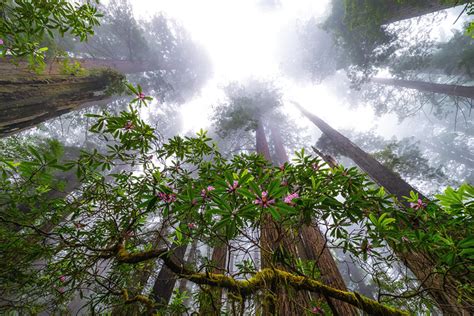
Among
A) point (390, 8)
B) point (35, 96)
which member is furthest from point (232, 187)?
point (390, 8)

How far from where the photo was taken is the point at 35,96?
3.85 metres

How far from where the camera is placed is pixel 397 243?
4.55 feet

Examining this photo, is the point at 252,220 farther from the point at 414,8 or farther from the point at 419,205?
the point at 414,8

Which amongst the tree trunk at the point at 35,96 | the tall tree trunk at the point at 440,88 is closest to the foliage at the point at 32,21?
the tree trunk at the point at 35,96

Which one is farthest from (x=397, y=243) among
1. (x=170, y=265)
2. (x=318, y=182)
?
(x=170, y=265)

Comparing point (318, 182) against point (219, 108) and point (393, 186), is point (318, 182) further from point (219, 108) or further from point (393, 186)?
point (219, 108)

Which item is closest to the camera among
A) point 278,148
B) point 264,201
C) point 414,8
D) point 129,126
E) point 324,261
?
point 264,201

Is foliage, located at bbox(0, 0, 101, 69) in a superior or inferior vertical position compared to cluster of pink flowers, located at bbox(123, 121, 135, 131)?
superior

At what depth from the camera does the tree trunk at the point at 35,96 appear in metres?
3.39

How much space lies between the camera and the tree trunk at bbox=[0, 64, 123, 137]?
11.1ft

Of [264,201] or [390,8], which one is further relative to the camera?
[390,8]

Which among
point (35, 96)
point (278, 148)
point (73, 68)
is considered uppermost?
point (278, 148)

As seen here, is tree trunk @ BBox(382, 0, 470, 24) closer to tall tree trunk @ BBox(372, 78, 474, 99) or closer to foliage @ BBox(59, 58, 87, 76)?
tall tree trunk @ BBox(372, 78, 474, 99)

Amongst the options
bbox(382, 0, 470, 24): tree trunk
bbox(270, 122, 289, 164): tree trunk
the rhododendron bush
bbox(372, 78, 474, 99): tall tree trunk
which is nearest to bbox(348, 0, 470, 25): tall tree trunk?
bbox(382, 0, 470, 24): tree trunk
